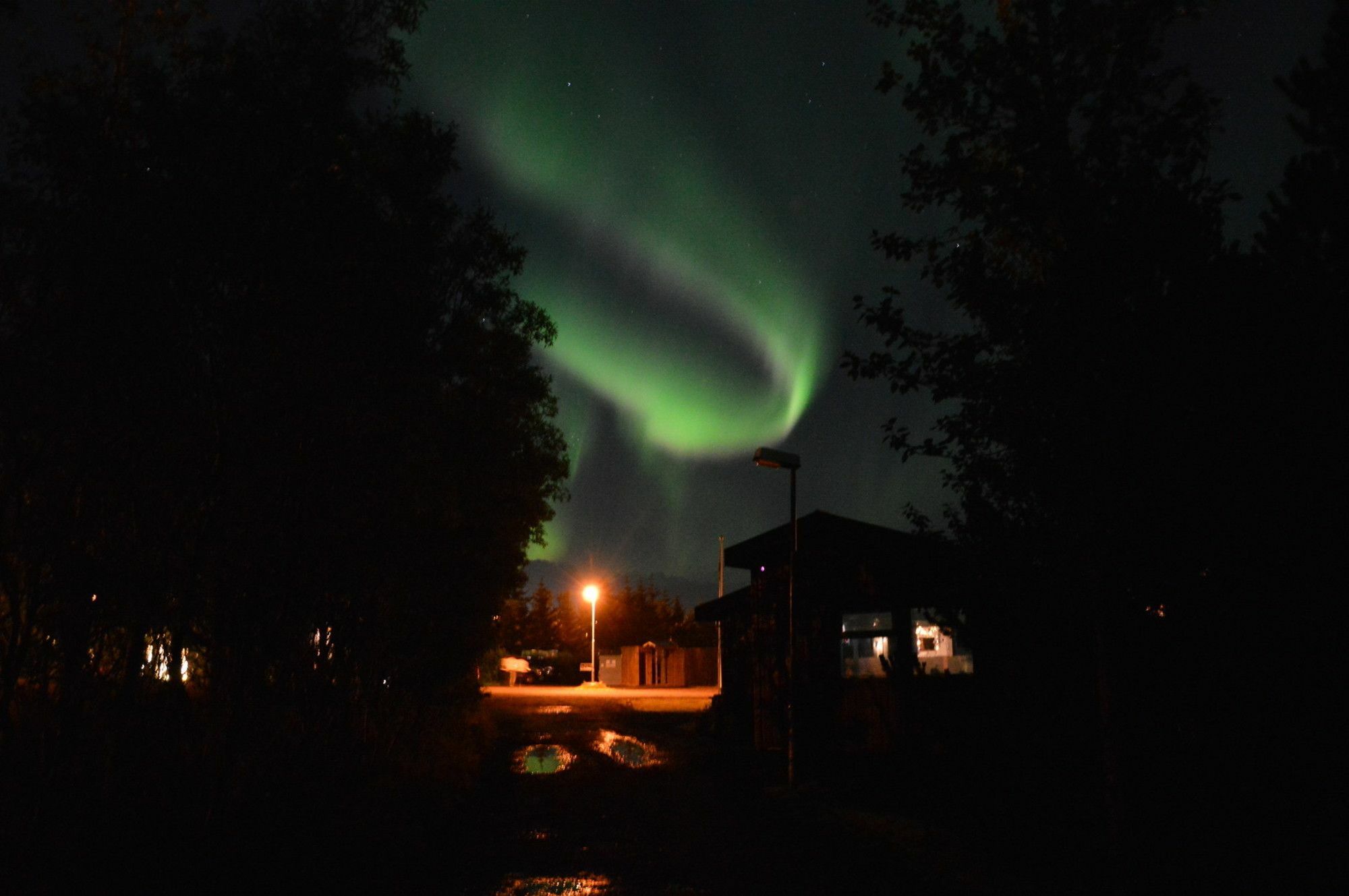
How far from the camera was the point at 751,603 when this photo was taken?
1952cm

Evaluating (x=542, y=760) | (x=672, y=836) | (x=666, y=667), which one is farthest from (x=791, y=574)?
(x=666, y=667)

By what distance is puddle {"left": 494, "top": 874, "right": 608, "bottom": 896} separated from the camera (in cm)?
821

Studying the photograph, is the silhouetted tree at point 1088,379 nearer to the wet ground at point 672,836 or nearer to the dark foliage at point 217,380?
the wet ground at point 672,836

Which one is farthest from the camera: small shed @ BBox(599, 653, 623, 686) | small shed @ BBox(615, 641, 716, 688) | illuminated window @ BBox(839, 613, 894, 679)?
small shed @ BBox(599, 653, 623, 686)

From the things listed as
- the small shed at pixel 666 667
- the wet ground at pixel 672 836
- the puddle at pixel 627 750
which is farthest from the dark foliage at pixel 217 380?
the small shed at pixel 666 667

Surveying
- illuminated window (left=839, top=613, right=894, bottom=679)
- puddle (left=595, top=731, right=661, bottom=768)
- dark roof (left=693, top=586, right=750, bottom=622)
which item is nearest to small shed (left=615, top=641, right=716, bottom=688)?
dark roof (left=693, top=586, right=750, bottom=622)

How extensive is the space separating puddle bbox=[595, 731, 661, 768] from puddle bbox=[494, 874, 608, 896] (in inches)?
370

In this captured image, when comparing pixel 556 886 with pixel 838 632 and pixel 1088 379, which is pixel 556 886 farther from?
pixel 838 632

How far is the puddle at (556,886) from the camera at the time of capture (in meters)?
8.21

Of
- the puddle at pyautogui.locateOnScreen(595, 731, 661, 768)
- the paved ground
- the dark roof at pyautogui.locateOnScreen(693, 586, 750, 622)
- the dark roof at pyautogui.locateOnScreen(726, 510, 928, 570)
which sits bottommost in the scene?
the paved ground

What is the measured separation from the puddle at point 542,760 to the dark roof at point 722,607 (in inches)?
217

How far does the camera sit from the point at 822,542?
17125 millimetres

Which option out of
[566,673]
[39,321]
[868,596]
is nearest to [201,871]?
[39,321]

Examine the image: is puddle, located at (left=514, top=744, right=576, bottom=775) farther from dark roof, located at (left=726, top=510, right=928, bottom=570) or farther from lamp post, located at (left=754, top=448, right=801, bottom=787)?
dark roof, located at (left=726, top=510, right=928, bottom=570)
